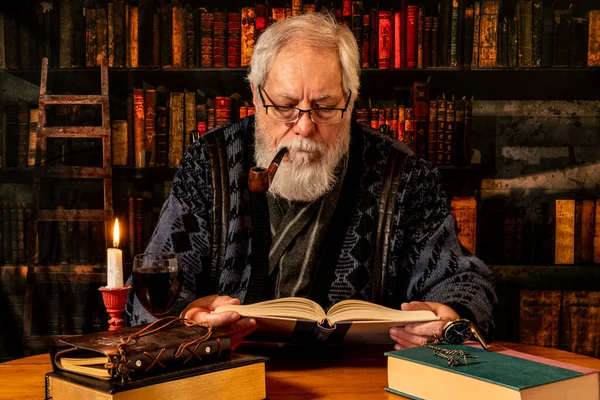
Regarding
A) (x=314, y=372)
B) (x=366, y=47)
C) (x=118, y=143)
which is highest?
(x=366, y=47)

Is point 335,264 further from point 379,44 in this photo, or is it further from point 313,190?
point 379,44

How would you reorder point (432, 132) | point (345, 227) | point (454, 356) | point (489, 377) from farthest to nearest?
point (432, 132) < point (345, 227) < point (454, 356) < point (489, 377)

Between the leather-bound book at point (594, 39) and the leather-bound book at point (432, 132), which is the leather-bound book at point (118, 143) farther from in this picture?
the leather-bound book at point (594, 39)

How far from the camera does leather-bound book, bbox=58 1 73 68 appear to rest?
292 centimetres

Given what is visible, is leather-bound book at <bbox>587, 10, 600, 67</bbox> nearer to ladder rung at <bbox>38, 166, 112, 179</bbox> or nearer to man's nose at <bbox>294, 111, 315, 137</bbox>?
man's nose at <bbox>294, 111, 315, 137</bbox>

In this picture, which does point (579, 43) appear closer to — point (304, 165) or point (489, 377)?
point (304, 165)

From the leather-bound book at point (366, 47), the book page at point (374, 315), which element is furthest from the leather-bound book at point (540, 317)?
the book page at point (374, 315)

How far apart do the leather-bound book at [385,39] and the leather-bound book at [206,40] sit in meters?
0.73

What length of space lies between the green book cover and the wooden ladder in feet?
7.35

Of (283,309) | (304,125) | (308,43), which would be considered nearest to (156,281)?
(283,309)

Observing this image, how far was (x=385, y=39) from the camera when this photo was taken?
288 cm

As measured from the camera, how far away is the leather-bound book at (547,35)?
9.41 feet

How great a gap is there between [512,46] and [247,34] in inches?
45.0

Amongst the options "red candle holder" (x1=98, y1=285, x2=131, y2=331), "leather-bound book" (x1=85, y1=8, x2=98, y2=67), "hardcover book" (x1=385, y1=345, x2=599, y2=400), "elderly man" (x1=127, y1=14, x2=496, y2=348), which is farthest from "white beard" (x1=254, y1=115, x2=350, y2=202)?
"leather-bound book" (x1=85, y1=8, x2=98, y2=67)
